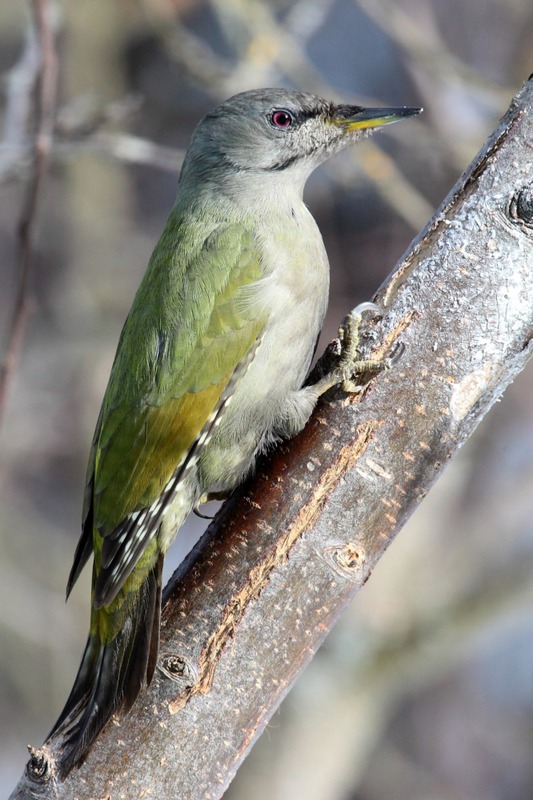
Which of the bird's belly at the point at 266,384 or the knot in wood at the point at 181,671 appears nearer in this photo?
the knot in wood at the point at 181,671

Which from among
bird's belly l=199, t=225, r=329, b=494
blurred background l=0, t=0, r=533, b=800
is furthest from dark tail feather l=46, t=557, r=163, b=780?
blurred background l=0, t=0, r=533, b=800

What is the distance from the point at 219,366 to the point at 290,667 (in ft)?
3.42

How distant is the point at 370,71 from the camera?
24.8 ft

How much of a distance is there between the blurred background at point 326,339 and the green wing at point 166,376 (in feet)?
2.46

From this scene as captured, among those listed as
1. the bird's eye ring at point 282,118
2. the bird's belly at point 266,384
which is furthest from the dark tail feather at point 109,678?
the bird's eye ring at point 282,118

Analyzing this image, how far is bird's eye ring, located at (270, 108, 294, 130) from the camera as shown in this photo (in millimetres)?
3445

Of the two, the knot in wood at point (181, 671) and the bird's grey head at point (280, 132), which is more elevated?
the bird's grey head at point (280, 132)

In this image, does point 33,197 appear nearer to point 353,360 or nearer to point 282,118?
point 282,118

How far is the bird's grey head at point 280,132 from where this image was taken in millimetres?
3414

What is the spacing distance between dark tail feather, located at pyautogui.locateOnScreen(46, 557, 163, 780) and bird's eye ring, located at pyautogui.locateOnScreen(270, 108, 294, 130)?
1749mm

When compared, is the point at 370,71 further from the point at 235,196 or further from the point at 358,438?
the point at 358,438

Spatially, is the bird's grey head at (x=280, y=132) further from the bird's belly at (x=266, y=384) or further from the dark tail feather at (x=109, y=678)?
the dark tail feather at (x=109, y=678)

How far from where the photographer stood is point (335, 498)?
2174 mm

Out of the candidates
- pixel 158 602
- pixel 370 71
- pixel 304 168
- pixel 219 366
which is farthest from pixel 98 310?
pixel 158 602
